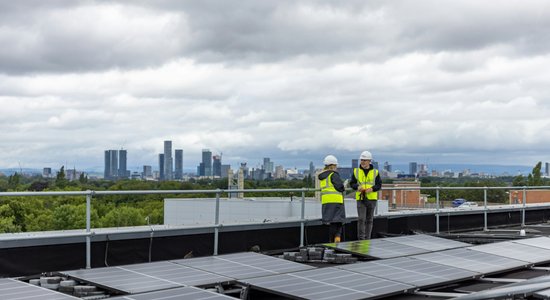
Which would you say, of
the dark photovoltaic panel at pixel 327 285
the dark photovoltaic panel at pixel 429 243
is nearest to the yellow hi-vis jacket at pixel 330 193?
the dark photovoltaic panel at pixel 429 243

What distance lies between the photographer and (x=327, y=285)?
389 inches

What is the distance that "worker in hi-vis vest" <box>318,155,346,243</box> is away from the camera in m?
15.9

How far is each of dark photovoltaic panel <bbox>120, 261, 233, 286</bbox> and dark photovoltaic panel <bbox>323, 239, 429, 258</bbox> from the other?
346 centimetres

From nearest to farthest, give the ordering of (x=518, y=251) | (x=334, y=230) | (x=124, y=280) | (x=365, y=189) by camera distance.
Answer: (x=124, y=280), (x=518, y=251), (x=334, y=230), (x=365, y=189)

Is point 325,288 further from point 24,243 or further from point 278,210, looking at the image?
point 278,210

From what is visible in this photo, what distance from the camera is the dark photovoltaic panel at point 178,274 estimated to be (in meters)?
10.1

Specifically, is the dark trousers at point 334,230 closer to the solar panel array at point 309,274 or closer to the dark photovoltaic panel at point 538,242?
the solar panel array at point 309,274

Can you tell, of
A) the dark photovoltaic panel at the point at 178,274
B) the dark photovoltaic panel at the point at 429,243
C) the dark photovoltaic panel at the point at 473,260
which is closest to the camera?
the dark photovoltaic panel at the point at 178,274

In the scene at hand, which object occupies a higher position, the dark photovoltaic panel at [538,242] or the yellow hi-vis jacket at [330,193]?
the yellow hi-vis jacket at [330,193]

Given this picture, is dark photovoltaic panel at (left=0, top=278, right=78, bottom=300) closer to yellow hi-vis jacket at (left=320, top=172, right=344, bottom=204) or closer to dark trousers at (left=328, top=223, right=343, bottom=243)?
yellow hi-vis jacket at (left=320, top=172, right=344, bottom=204)

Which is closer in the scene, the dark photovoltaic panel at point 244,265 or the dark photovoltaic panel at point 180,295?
the dark photovoltaic panel at point 180,295

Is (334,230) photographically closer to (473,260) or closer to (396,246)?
(396,246)

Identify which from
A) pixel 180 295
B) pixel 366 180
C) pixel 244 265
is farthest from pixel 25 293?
pixel 366 180

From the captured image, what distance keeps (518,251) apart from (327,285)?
19.2ft
